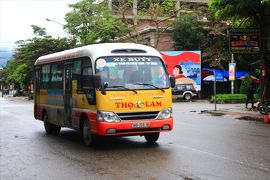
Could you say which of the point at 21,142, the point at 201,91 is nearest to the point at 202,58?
the point at 201,91

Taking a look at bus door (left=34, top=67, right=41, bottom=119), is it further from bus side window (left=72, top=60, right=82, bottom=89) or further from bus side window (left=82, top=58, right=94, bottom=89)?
bus side window (left=82, top=58, right=94, bottom=89)

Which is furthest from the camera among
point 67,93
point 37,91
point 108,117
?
point 37,91

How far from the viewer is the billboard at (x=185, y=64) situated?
47.1m

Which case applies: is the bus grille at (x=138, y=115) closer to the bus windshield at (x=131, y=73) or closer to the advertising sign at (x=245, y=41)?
the bus windshield at (x=131, y=73)

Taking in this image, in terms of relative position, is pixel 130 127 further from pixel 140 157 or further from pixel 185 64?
pixel 185 64

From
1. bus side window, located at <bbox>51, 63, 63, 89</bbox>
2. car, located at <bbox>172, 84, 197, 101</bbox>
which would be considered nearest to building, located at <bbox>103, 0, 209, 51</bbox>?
car, located at <bbox>172, 84, 197, 101</bbox>

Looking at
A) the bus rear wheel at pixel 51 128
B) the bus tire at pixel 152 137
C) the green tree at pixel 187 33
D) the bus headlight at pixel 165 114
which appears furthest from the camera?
the green tree at pixel 187 33

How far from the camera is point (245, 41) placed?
78.1ft

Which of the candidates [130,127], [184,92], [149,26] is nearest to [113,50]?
[130,127]

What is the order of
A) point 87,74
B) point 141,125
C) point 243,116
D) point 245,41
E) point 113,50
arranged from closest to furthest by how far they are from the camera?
point 141,125 < point 113,50 < point 87,74 < point 243,116 < point 245,41

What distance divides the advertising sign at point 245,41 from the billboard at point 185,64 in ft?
75.8

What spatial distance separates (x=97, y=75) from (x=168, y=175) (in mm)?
4166

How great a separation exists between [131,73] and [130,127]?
142 centimetres

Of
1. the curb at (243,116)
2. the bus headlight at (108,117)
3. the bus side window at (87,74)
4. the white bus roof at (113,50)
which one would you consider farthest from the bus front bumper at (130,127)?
the curb at (243,116)
